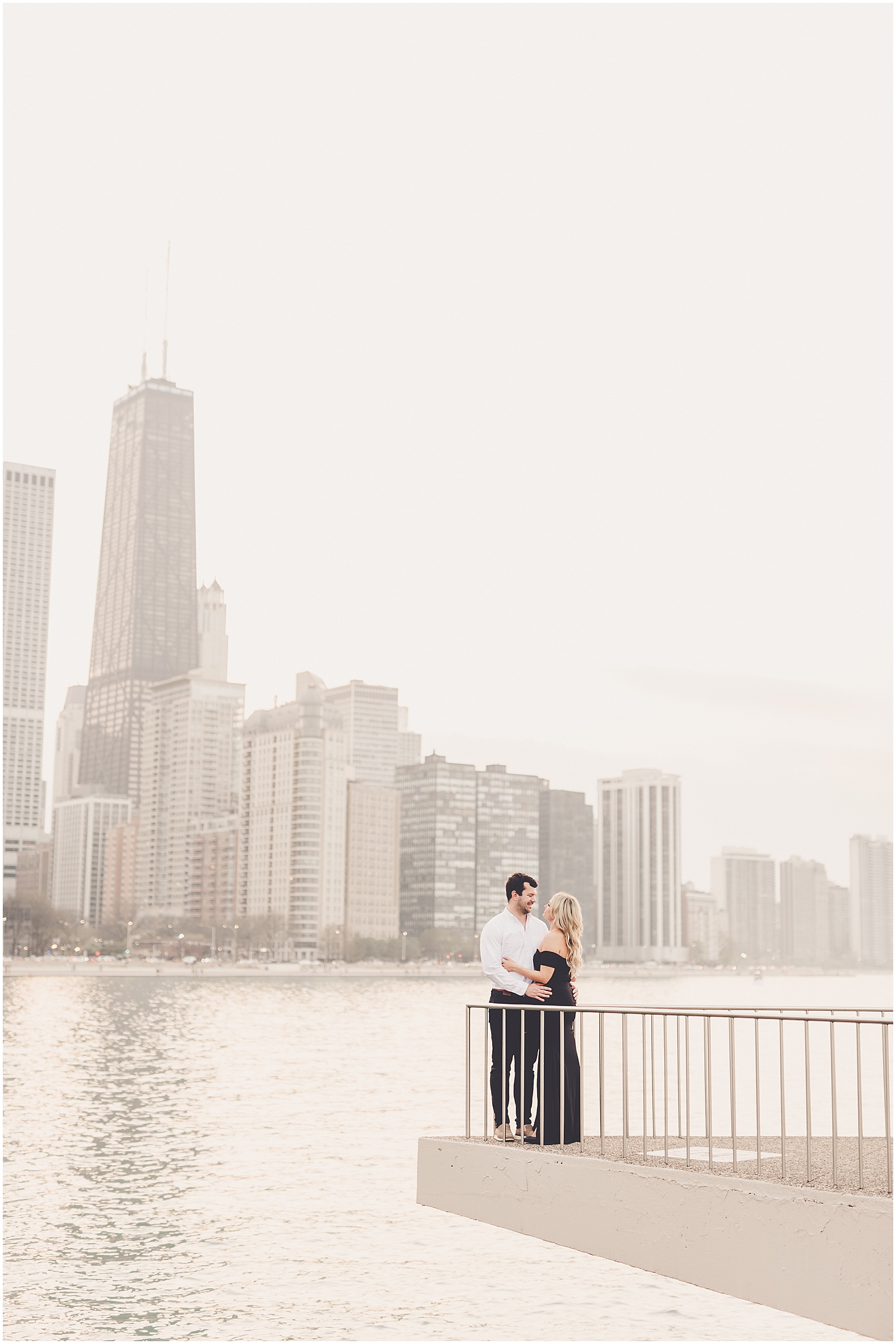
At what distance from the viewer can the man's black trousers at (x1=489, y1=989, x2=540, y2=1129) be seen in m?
10.5

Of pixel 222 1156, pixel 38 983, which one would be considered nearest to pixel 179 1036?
pixel 222 1156

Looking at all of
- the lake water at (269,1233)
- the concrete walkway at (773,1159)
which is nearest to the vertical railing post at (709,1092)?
the concrete walkway at (773,1159)

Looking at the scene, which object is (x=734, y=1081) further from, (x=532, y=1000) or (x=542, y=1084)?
(x=532, y=1000)

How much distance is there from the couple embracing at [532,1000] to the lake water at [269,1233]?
533cm

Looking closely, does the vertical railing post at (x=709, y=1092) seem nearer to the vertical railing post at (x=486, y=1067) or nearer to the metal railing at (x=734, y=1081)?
the metal railing at (x=734, y=1081)

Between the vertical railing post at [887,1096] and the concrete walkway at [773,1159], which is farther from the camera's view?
the concrete walkway at [773,1159]

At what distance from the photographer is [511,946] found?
10531 mm

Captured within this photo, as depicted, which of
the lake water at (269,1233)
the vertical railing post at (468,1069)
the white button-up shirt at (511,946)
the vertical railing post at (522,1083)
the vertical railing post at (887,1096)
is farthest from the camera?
the lake water at (269,1233)

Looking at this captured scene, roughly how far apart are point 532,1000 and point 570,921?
80 cm

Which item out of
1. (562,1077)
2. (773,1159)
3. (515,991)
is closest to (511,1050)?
(515,991)

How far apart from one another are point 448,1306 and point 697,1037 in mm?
62791

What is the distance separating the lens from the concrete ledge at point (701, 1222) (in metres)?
7.57

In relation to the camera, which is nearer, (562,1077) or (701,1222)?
(701,1222)


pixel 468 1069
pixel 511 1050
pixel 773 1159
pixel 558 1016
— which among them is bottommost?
pixel 773 1159
